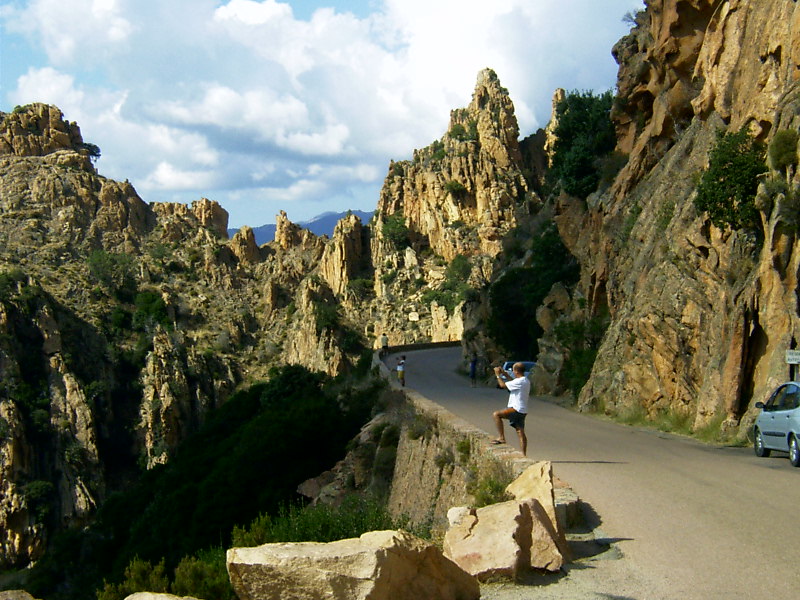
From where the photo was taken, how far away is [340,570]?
16.3ft

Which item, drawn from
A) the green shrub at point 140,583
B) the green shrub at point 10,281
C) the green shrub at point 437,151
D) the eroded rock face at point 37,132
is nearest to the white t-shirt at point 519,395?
the green shrub at point 140,583

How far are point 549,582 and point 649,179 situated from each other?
19.0 m

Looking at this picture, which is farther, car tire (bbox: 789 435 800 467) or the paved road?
car tire (bbox: 789 435 800 467)

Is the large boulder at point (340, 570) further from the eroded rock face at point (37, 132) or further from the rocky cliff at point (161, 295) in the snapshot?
the eroded rock face at point (37, 132)

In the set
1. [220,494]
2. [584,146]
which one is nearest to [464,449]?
[220,494]

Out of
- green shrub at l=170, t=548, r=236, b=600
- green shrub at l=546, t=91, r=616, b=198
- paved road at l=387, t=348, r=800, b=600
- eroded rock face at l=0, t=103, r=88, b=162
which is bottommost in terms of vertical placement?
green shrub at l=170, t=548, r=236, b=600

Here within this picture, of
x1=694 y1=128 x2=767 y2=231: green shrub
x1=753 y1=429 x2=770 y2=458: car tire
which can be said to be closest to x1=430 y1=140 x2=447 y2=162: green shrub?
x1=694 y1=128 x2=767 y2=231: green shrub

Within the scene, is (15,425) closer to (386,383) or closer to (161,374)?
(161,374)

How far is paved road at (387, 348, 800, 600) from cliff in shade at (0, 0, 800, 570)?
2.54 m

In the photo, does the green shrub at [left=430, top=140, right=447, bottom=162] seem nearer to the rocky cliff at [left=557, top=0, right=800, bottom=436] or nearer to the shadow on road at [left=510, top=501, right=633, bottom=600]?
the rocky cliff at [left=557, top=0, right=800, bottom=436]

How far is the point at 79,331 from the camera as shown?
253ft

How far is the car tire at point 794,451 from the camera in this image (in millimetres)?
11281

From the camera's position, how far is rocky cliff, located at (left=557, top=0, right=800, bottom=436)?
14.6 metres

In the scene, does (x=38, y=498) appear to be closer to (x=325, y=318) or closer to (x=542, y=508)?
(x=325, y=318)
